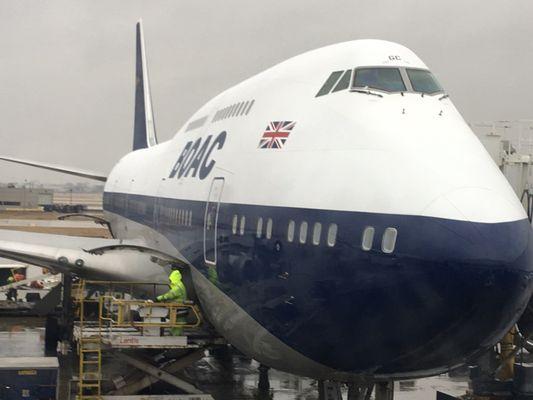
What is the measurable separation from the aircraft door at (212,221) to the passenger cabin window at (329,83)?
2.52 m

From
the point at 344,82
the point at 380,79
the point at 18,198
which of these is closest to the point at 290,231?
the point at 344,82

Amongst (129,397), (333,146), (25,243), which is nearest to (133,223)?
(25,243)

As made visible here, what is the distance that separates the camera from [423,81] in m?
11.8

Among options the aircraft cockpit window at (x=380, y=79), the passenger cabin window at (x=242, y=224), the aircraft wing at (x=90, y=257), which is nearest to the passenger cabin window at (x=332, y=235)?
the passenger cabin window at (x=242, y=224)

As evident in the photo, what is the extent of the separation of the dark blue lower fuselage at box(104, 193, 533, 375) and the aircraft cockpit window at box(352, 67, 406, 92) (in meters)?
2.39

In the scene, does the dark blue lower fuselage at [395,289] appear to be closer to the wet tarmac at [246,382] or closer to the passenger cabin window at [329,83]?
the passenger cabin window at [329,83]

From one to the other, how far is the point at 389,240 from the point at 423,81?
378 cm

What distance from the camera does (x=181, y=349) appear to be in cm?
1466

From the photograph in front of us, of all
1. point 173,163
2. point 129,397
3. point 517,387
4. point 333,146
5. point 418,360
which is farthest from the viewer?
point 173,163

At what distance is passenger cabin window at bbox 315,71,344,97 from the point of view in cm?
1181

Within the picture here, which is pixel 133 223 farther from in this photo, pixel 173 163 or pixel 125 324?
pixel 125 324

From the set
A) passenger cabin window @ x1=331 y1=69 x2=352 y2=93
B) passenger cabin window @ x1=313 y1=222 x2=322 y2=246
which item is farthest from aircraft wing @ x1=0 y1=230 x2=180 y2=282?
passenger cabin window @ x1=313 y1=222 x2=322 y2=246

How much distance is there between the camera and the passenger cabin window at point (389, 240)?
8828 millimetres

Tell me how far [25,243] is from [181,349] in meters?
9.17
